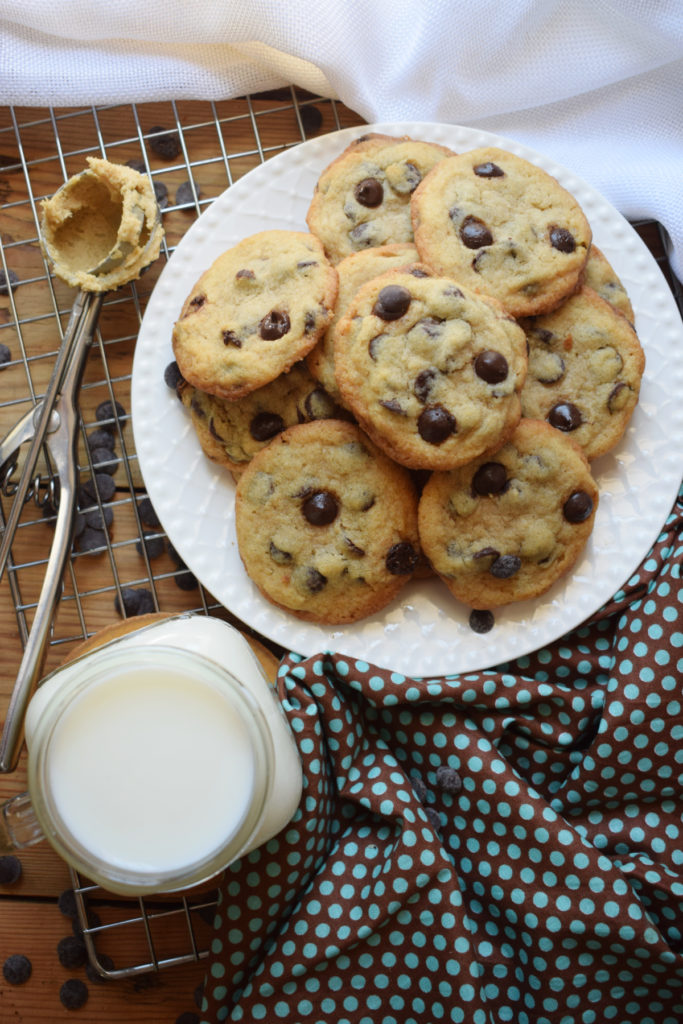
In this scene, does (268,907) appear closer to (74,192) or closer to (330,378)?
(330,378)

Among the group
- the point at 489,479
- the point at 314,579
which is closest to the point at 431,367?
the point at 489,479

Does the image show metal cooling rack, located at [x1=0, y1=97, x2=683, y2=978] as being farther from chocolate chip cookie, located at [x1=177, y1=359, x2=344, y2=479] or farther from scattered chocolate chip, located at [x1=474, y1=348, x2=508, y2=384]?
scattered chocolate chip, located at [x1=474, y1=348, x2=508, y2=384]

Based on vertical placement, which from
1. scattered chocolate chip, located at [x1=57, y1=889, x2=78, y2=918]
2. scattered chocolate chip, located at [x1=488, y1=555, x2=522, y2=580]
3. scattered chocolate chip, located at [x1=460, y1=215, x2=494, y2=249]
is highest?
scattered chocolate chip, located at [x1=460, y1=215, x2=494, y2=249]

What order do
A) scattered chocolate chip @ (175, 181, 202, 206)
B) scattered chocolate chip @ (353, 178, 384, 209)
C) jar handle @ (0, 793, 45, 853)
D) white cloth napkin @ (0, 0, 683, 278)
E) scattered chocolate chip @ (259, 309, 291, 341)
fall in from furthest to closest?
scattered chocolate chip @ (175, 181, 202, 206) < white cloth napkin @ (0, 0, 683, 278) < scattered chocolate chip @ (353, 178, 384, 209) < scattered chocolate chip @ (259, 309, 291, 341) < jar handle @ (0, 793, 45, 853)

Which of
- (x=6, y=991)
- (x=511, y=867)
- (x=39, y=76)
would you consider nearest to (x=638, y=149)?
(x=39, y=76)

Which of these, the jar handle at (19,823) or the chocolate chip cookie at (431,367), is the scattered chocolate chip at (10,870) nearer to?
the jar handle at (19,823)

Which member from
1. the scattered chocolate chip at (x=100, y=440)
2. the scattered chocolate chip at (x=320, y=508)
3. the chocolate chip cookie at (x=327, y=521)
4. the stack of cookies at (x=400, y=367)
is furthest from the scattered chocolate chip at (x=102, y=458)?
the scattered chocolate chip at (x=320, y=508)

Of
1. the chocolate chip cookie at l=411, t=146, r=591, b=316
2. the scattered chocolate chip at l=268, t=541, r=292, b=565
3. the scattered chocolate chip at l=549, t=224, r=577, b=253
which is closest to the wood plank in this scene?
the scattered chocolate chip at l=268, t=541, r=292, b=565
